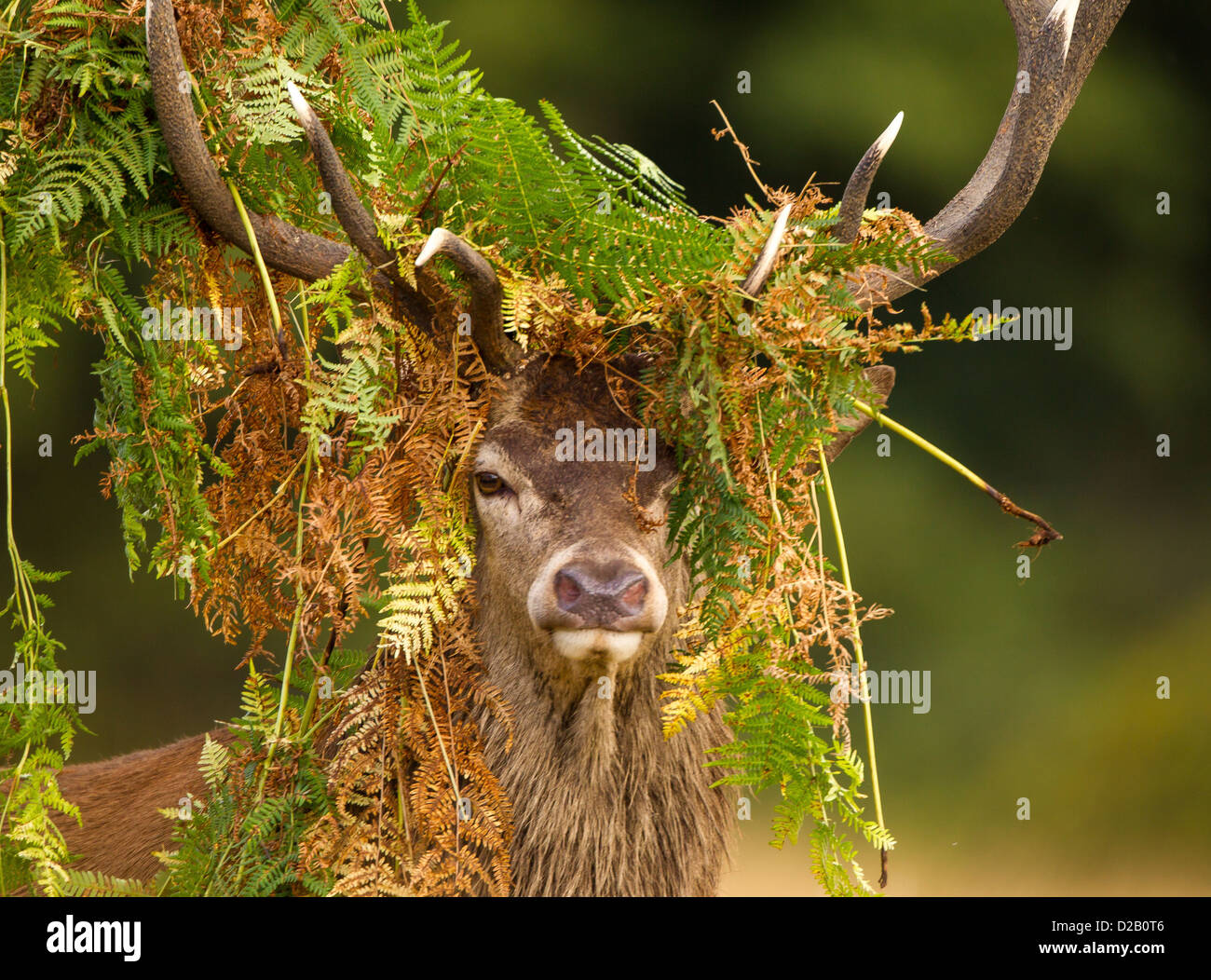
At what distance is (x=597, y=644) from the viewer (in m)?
1.95

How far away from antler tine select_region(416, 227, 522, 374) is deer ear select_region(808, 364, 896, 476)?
0.56 metres

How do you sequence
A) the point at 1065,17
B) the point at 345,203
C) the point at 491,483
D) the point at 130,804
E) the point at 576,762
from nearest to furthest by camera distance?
the point at 345,203
the point at 491,483
the point at 576,762
the point at 1065,17
the point at 130,804

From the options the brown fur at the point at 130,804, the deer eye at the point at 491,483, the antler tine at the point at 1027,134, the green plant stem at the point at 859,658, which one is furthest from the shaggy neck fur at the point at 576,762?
the antler tine at the point at 1027,134

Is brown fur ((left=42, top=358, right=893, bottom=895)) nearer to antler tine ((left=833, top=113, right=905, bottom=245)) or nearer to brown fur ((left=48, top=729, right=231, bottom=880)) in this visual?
antler tine ((left=833, top=113, right=905, bottom=245))

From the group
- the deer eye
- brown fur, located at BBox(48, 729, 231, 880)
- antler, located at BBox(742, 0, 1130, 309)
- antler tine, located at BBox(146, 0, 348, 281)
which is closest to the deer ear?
antler, located at BBox(742, 0, 1130, 309)

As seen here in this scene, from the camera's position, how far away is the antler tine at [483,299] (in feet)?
6.37

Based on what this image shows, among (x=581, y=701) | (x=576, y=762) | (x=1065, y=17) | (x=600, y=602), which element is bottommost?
(x=576, y=762)

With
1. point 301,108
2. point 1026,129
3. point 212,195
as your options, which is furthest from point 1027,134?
point 212,195

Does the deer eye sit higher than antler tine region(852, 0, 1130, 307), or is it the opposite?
antler tine region(852, 0, 1130, 307)

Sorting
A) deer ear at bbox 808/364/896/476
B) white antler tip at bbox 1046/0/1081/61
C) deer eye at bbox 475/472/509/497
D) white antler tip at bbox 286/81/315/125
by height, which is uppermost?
white antler tip at bbox 1046/0/1081/61

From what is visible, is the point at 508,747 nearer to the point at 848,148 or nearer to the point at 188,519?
the point at 188,519

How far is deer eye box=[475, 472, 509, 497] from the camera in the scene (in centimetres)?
216

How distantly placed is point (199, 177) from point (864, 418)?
1231 millimetres

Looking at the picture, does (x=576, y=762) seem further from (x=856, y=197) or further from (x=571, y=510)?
(x=856, y=197)
